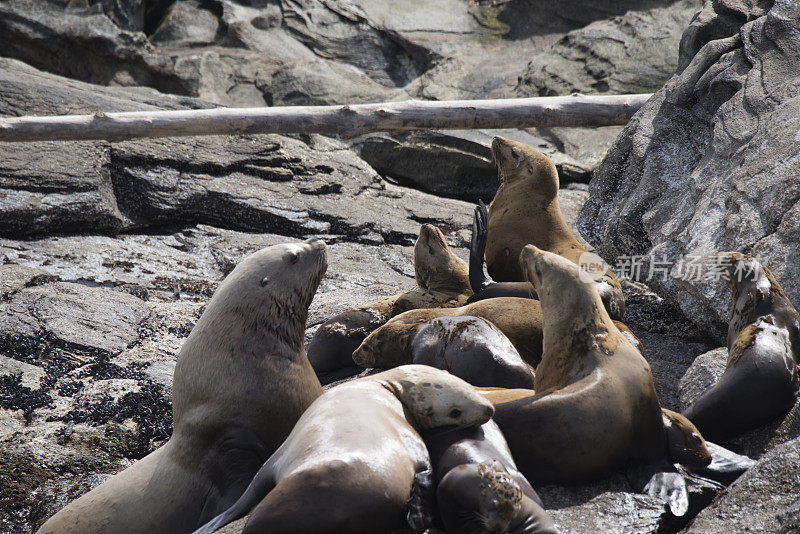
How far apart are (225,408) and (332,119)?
17.9ft

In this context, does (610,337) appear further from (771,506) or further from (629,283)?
(629,283)

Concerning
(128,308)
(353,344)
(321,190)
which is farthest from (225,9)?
(353,344)

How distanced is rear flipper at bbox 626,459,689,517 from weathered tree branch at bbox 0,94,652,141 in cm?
575

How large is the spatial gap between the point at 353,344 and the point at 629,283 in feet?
9.98

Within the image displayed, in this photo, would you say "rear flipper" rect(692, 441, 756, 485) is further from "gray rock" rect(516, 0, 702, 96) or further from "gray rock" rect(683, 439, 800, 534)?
"gray rock" rect(516, 0, 702, 96)

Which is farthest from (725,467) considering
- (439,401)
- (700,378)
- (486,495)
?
(486,495)

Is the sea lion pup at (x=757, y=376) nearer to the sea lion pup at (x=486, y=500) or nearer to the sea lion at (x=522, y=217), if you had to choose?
the sea lion pup at (x=486, y=500)

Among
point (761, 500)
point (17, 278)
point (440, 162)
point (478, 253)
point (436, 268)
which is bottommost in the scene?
point (17, 278)

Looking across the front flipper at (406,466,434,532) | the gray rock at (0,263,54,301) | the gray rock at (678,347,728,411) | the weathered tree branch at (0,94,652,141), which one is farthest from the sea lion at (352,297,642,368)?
the weathered tree branch at (0,94,652,141)

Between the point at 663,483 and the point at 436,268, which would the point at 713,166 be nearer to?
the point at 436,268

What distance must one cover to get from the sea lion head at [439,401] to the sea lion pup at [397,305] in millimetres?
1879

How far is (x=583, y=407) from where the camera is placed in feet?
10.7

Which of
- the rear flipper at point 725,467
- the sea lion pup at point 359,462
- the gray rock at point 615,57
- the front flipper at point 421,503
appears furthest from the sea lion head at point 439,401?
the gray rock at point 615,57

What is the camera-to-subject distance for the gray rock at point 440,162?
452 inches
